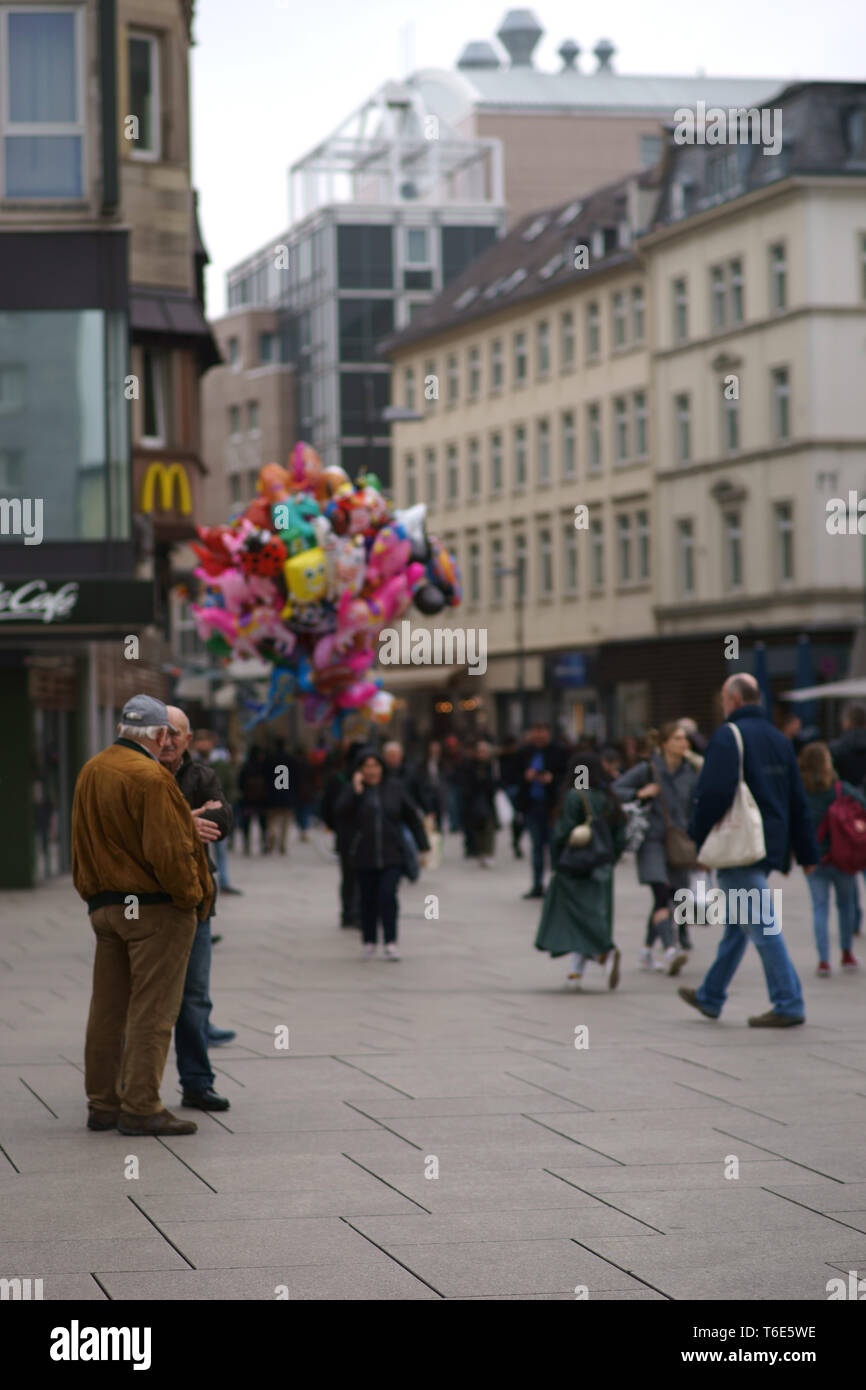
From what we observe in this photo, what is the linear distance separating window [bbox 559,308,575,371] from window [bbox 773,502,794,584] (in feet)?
46.8

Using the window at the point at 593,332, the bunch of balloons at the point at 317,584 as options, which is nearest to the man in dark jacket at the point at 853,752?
the bunch of balloons at the point at 317,584

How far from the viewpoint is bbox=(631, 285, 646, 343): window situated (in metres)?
63.8

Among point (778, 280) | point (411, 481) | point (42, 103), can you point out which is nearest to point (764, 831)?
point (42, 103)

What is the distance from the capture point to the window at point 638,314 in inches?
2510

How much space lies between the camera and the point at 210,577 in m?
30.5

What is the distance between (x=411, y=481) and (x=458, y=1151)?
72279mm

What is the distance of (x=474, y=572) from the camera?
76500 mm

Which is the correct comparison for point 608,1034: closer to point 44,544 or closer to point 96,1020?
point 96,1020

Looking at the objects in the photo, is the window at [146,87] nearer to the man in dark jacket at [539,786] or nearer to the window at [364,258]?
the man in dark jacket at [539,786]

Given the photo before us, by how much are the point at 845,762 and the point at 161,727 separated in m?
10.9

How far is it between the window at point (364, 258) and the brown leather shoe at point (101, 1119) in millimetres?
78387

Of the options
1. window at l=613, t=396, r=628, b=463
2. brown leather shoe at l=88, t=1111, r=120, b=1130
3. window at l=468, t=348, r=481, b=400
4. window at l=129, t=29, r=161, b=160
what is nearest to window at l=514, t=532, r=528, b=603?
window at l=468, t=348, r=481, b=400

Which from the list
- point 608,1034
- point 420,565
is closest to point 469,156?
point 420,565
